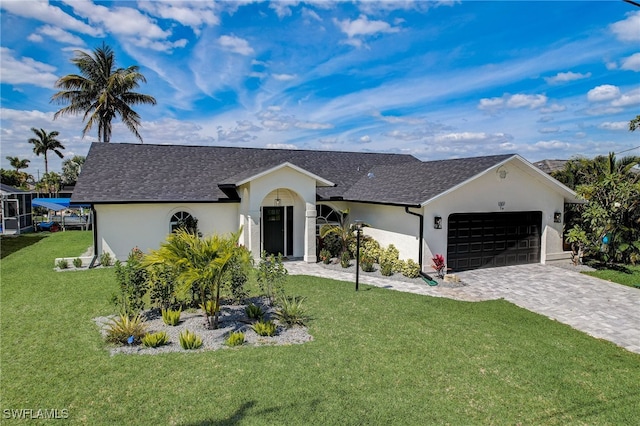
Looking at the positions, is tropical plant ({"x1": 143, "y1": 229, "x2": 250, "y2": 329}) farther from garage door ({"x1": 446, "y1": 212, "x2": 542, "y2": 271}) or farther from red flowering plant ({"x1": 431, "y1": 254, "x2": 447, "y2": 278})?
garage door ({"x1": 446, "y1": 212, "x2": 542, "y2": 271})

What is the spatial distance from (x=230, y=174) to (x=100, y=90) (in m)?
20.8

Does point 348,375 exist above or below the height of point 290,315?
below

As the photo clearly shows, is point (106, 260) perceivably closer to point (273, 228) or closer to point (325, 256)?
point (273, 228)

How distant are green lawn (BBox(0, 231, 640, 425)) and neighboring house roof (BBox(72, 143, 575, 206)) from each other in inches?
254

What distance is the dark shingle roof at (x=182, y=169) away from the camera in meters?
16.1

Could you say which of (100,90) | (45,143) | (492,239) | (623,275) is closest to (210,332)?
(492,239)

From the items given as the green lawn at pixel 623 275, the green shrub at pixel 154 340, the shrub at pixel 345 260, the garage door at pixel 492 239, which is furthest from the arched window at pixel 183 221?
the green lawn at pixel 623 275

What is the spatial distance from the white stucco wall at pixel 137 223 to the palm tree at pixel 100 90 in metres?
19.6

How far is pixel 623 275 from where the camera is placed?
14117mm

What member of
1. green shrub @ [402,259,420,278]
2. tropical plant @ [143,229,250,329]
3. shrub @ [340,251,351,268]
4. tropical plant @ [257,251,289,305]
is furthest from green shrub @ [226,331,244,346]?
shrub @ [340,251,351,268]

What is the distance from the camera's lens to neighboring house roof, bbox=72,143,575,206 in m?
15.1

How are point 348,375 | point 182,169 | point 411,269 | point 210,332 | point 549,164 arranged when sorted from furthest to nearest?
point 549,164 < point 182,169 < point 411,269 < point 210,332 < point 348,375

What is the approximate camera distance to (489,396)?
5.63 meters

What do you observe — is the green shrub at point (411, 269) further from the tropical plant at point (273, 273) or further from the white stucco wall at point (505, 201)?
the tropical plant at point (273, 273)
